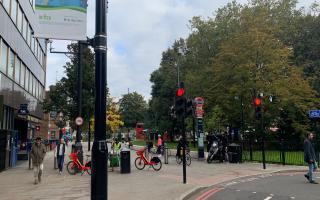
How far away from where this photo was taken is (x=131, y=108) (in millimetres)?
119812

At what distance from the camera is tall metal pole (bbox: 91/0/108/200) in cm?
668

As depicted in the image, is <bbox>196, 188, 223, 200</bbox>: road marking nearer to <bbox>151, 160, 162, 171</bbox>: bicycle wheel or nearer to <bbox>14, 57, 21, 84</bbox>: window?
<bbox>151, 160, 162, 171</bbox>: bicycle wheel

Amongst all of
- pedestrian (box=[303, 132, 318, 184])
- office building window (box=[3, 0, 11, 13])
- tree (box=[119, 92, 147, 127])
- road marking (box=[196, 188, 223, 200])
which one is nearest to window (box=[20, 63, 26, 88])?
office building window (box=[3, 0, 11, 13])

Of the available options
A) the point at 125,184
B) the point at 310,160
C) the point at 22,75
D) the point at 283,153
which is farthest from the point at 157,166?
the point at 22,75

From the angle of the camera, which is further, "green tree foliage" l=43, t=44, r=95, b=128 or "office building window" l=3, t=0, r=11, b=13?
"green tree foliage" l=43, t=44, r=95, b=128

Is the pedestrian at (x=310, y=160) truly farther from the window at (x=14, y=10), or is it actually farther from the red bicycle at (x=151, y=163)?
the window at (x=14, y=10)

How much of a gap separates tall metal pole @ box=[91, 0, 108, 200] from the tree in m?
110

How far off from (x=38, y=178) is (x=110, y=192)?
4.46 m

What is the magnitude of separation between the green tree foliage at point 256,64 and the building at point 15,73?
1580 cm

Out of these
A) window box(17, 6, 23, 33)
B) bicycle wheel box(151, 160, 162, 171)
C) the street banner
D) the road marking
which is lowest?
the road marking

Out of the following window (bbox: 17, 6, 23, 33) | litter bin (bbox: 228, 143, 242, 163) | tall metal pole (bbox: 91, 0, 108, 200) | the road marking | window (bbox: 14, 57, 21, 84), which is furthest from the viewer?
window (bbox: 17, 6, 23, 33)

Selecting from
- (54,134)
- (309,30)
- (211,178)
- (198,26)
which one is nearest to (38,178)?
(211,178)

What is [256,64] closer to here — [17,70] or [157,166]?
[157,166]

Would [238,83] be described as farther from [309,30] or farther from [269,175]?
[309,30]
